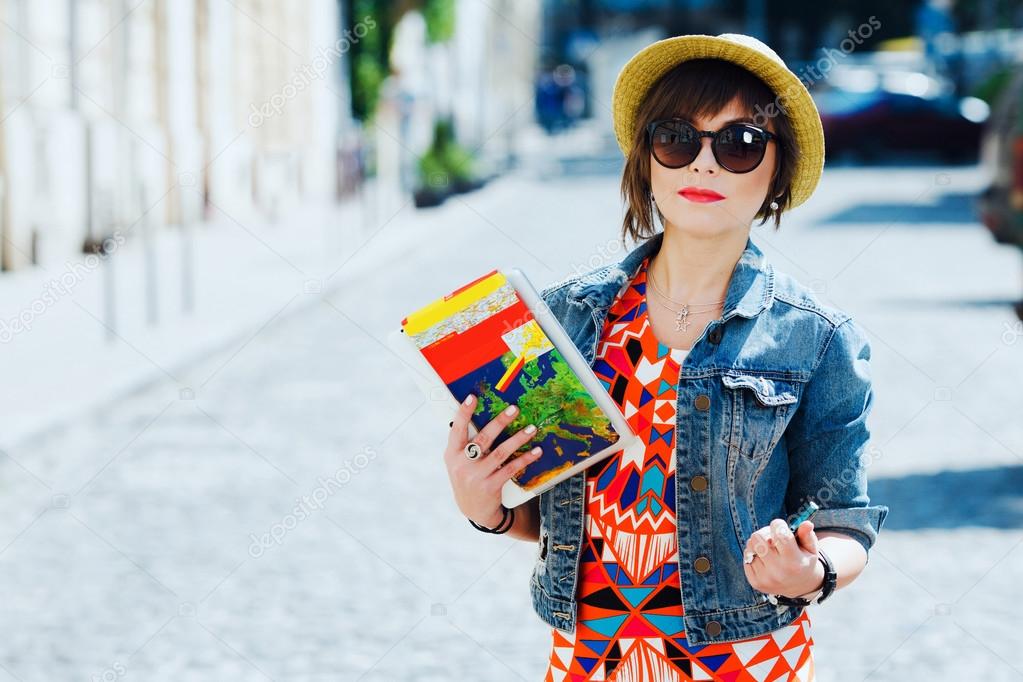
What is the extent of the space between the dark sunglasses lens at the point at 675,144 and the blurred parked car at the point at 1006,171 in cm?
815

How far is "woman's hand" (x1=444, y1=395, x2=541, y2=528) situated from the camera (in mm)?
2229

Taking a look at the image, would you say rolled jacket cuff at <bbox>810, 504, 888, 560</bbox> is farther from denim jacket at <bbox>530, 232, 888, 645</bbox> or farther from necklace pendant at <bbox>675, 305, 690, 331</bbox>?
necklace pendant at <bbox>675, 305, 690, 331</bbox>

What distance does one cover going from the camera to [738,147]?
2.35m

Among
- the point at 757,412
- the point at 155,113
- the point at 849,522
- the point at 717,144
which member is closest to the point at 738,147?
the point at 717,144

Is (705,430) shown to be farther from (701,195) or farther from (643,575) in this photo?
(701,195)

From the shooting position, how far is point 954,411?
8.95 meters

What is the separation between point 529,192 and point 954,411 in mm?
20078

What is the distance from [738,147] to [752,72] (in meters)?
0.12

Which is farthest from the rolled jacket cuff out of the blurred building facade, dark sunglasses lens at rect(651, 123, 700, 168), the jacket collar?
the blurred building facade

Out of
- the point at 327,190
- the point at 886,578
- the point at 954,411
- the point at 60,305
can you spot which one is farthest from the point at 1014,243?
the point at 327,190

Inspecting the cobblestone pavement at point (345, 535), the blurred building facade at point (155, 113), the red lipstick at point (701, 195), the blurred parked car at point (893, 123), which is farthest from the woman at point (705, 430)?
the blurred parked car at point (893, 123)

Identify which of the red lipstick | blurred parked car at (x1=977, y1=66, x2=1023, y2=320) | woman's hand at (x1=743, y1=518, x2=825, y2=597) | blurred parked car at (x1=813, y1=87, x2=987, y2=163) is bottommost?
blurred parked car at (x1=813, y1=87, x2=987, y2=163)

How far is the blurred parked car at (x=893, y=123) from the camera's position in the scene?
113 ft

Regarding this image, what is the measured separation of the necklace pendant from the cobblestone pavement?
2639 millimetres
